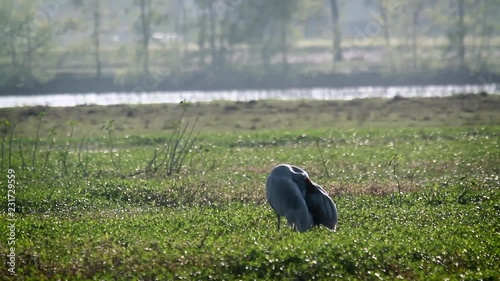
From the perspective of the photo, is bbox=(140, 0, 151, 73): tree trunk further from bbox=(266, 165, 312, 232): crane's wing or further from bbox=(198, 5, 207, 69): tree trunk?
bbox=(266, 165, 312, 232): crane's wing

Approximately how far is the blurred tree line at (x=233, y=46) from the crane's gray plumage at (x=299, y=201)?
41385mm

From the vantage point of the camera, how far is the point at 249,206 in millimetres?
17078

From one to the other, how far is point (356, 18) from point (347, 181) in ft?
230

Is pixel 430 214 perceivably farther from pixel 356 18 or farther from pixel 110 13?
pixel 356 18

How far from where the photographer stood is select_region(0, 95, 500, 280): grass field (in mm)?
12227

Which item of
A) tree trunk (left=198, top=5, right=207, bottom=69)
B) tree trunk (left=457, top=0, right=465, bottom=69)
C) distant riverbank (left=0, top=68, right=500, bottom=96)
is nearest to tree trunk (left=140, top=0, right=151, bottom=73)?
distant riverbank (left=0, top=68, right=500, bottom=96)

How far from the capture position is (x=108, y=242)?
43.6ft

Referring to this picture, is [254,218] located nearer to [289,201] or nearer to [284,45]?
[289,201]

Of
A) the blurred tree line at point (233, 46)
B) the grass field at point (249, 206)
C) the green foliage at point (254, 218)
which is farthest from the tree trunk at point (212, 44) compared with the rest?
the green foliage at point (254, 218)

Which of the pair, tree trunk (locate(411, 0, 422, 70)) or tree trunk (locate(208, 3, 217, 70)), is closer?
tree trunk (locate(208, 3, 217, 70))

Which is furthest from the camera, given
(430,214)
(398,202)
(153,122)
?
(153,122)

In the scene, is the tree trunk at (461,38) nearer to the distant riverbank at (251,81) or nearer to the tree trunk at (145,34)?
the distant riverbank at (251,81)

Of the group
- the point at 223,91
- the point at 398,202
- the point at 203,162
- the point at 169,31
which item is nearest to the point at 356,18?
the point at 169,31

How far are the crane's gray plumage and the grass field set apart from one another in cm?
32
